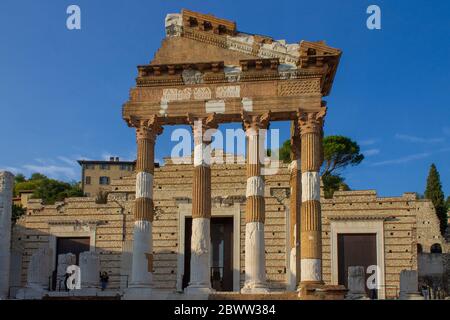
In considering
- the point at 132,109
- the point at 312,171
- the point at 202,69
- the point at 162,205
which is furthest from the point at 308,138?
the point at 162,205

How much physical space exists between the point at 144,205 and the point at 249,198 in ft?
12.9

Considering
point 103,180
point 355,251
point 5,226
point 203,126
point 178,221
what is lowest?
point 355,251

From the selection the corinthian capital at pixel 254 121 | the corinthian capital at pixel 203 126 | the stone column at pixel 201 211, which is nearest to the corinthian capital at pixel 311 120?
the corinthian capital at pixel 254 121

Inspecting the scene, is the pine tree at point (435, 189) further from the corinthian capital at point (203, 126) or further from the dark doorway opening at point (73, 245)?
the corinthian capital at point (203, 126)

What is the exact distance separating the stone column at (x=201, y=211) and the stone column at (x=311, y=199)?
11.1ft

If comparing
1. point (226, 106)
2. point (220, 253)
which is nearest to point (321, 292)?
Answer: point (226, 106)

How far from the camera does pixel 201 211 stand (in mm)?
24703

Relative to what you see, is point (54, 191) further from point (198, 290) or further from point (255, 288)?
point (255, 288)

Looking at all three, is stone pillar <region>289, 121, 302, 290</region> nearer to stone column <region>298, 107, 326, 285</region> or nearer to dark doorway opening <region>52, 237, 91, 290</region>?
stone column <region>298, 107, 326, 285</region>

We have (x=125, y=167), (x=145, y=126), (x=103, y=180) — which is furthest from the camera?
(x=125, y=167)

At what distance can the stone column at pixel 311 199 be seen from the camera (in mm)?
23453

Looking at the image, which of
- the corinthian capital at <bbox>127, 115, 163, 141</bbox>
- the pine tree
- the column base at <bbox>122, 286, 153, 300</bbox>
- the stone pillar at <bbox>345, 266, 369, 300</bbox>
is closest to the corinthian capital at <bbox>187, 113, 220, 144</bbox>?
the corinthian capital at <bbox>127, 115, 163, 141</bbox>

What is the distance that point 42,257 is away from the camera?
28.5 m
